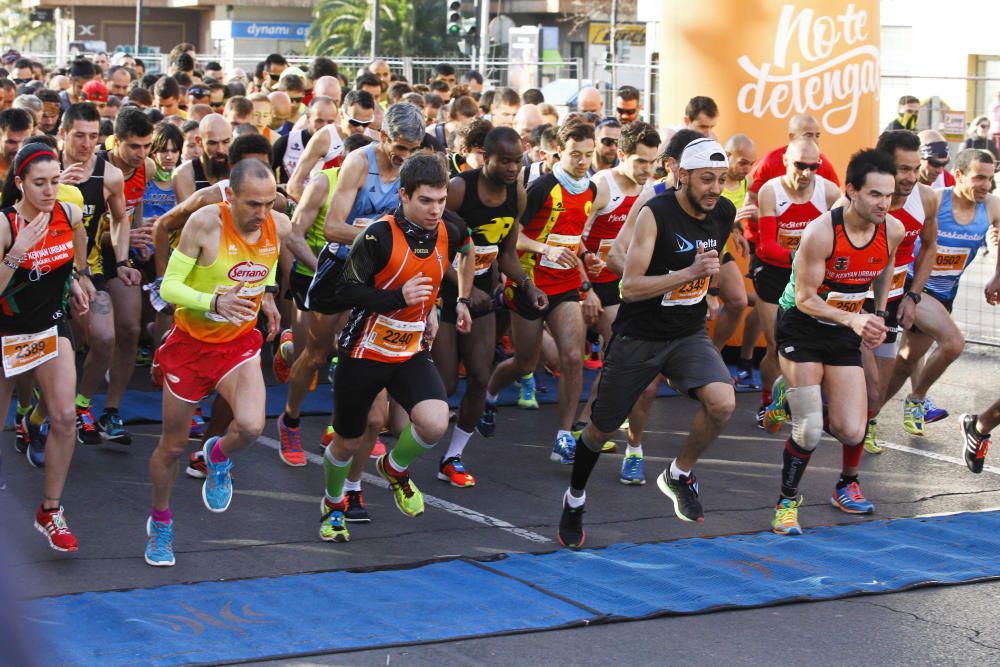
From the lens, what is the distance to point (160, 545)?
634 cm

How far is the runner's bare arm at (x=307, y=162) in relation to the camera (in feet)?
32.2

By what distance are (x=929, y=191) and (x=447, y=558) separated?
14.8 feet

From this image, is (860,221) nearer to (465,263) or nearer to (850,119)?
(465,263)

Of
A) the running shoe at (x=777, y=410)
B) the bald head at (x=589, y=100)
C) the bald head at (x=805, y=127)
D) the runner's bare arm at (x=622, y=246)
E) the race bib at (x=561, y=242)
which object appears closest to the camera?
the runner's bare arm at (x=622, y=246)

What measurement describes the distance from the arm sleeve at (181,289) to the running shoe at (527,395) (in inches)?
176

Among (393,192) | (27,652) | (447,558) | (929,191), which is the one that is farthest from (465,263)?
(27,652)

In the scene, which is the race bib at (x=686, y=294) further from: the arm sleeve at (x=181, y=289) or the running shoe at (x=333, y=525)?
the arm sleeve at (x=181, y=289)

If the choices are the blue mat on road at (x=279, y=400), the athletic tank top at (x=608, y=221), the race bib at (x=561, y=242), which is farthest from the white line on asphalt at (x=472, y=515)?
the athletic tank top at (x=608, y=221)

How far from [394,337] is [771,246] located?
395cm

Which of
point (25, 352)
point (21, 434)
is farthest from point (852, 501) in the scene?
point (21, 434)

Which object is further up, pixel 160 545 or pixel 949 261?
pixel 949 261

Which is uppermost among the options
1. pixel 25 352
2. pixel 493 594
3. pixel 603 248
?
pixel 603 248

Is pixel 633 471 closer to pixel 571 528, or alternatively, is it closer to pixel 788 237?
pixel 571 528

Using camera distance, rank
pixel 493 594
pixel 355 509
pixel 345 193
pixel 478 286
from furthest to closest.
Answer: pixel 478 286, pixel 345 193, pixel 355 509, pixel 493 594
